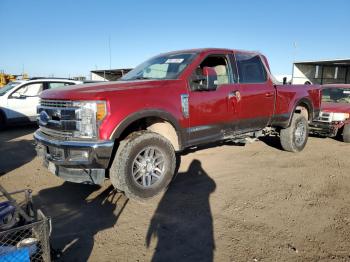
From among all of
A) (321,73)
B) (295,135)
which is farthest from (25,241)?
(321,73)

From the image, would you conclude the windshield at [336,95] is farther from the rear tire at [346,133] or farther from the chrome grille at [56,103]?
the chrome grille at [56,103]

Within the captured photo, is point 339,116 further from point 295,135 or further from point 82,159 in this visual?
point 82,159

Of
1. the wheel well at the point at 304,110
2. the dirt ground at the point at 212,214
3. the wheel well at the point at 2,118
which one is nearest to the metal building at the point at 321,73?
the wheel well at the point at 304,110

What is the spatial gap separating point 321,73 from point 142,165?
2861cm

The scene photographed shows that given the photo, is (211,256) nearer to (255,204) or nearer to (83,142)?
(255,204)

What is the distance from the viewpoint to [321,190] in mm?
4637

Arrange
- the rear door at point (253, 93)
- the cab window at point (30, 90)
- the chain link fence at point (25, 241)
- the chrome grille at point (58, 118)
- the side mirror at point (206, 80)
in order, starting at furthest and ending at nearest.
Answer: the cab window at point (30, 90)
the rear door at point (253, 93)
the side mirror at point (206, 80)
the chrome grille at point (58, 118)
the chain link fence at point (25, 241)

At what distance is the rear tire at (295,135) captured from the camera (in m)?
6.79

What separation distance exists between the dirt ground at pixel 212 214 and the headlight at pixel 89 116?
38.7 inches

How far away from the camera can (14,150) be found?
23.5ft

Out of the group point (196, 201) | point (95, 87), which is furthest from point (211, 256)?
point (95, 87)

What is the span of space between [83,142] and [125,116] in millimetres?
592

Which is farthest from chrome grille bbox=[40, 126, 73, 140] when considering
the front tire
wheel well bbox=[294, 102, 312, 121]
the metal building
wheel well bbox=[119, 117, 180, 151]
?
the metal building

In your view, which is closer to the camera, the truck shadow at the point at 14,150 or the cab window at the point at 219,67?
the cab window at the point at 219,67
